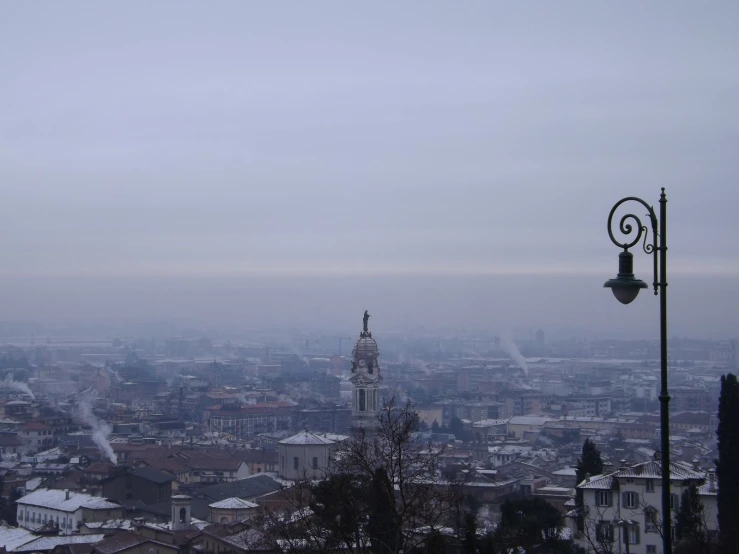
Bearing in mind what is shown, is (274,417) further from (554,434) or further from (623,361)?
(623,361)

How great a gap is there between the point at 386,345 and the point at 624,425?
327 feet

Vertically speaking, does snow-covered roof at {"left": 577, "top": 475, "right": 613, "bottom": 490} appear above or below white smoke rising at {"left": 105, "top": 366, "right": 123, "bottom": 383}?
above

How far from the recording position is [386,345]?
16900 centimetres

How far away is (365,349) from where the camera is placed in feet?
105

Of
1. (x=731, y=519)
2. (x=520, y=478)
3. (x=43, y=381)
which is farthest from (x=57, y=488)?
(x=43, y=381)

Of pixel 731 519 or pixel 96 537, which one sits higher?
pixel 731 519

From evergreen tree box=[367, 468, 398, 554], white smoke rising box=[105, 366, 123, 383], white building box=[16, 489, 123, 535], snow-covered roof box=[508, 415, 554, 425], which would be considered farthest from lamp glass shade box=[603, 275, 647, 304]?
white smoke rising box=[105, 366, 123, 383]

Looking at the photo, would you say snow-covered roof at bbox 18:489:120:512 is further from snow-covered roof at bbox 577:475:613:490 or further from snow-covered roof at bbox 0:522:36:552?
snow-covered roof at bbox 577:475:613:490

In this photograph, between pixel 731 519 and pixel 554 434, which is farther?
pixel 554 434

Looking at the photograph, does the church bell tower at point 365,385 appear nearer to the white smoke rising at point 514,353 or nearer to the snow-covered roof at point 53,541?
the snow-covered roof at point 53,541

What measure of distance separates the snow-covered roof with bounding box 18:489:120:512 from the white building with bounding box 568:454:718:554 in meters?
15.7

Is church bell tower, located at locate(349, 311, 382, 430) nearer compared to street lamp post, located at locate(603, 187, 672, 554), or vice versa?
street lamp post, located at locate(603, 187, 672, 554)

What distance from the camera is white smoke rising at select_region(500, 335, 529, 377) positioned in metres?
131

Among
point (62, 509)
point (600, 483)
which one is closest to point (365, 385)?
point (62, 509)
